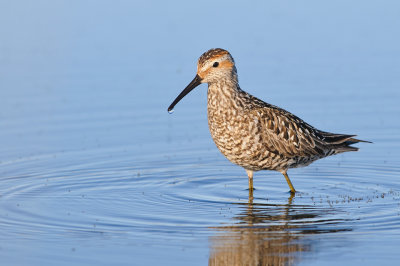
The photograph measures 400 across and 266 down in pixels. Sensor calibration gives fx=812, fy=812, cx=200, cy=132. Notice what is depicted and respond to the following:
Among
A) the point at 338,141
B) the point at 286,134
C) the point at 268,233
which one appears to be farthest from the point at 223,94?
the point at 268,233

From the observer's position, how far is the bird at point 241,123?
12.6 m

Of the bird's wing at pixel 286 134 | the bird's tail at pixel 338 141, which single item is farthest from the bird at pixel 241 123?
the bird's tail at pixel 338 141

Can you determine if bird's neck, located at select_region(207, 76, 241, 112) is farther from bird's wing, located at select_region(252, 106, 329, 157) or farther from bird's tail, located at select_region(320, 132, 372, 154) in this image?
bird's tail, located at select_region(320, 132, 372, 154)

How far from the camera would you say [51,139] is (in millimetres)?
16359

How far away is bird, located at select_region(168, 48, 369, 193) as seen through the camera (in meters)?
12.6

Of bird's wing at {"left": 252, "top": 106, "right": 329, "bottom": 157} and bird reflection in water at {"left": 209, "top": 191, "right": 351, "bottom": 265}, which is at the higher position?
bird's wing at {"left": 252, "top": 106, "right": 329, "bottom": 157}

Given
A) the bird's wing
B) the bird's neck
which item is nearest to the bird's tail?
the bird's wing

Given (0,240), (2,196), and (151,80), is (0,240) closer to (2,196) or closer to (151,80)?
(2,196)

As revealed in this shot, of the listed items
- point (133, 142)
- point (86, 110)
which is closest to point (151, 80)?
point (86, 110)

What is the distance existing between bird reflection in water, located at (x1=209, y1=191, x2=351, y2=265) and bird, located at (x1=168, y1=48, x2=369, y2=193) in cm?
77

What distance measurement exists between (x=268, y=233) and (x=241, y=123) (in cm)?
234

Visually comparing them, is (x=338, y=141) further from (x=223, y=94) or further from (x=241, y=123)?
(x=223, y=94)

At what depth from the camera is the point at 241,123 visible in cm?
1257

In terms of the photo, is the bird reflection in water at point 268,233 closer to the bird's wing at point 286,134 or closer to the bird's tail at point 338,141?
the bird's wing at point 286,134
